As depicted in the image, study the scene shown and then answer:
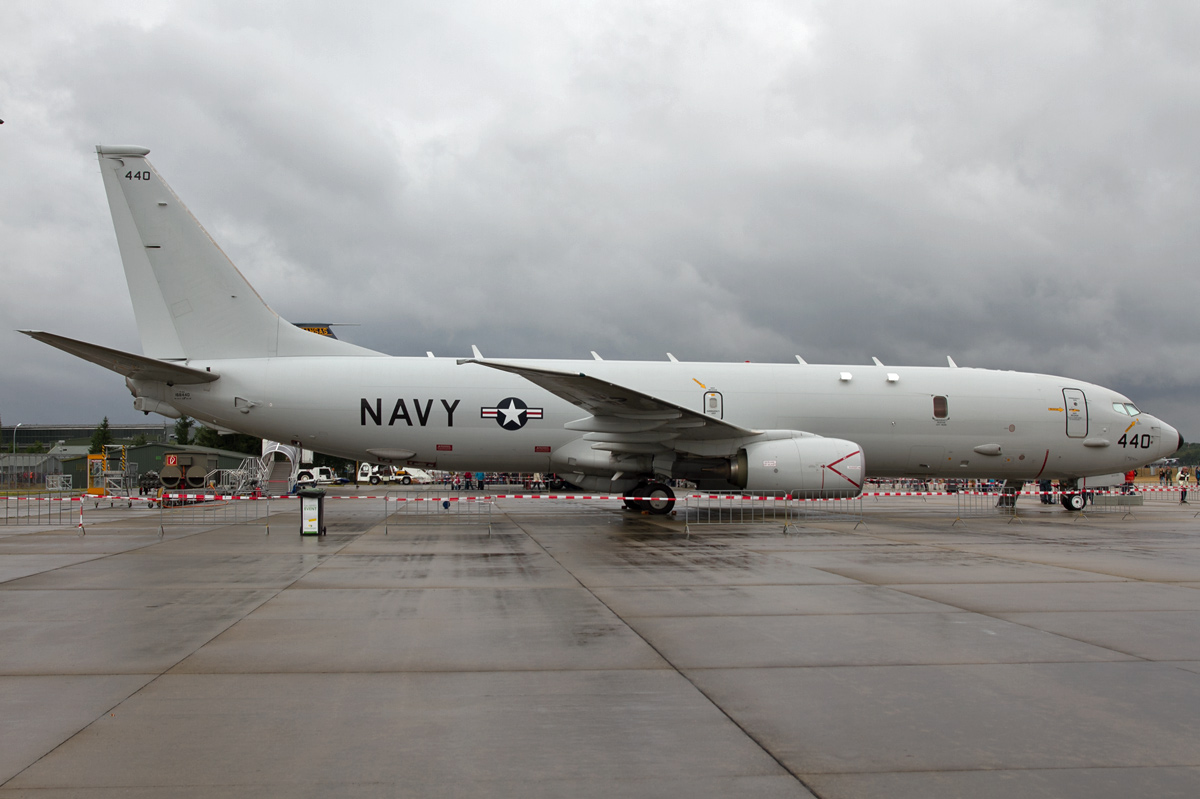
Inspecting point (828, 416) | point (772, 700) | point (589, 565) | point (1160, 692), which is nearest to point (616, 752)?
point (772, 700)

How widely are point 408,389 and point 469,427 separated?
1.53 m

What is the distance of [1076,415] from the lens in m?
18.5

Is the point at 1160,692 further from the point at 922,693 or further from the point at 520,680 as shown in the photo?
the point at 520,680

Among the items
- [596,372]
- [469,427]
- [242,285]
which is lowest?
[469,427]

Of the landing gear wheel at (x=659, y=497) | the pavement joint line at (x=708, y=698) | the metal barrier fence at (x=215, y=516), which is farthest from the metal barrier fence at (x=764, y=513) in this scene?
the metal barrier fence at (x=215, y=516)

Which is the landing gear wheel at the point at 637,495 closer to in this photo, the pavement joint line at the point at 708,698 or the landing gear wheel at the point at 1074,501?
the pavement joint line at the point at 708,698

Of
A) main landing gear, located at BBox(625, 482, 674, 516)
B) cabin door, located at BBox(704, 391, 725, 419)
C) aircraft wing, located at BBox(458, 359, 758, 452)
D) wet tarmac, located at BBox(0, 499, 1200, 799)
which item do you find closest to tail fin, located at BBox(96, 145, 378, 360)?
aircraft wing, located at BBox(458, 359, 758, 452)

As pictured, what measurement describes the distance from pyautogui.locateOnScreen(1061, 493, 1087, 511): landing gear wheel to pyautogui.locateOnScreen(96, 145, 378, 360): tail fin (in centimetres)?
2023

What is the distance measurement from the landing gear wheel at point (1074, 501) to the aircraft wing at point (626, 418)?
10.6m

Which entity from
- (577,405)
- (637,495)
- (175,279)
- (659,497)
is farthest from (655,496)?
(175,279)

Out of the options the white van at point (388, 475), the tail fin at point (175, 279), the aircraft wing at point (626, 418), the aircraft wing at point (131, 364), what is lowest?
the white van at point (388, 475)

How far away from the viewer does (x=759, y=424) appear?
17469 millimetres

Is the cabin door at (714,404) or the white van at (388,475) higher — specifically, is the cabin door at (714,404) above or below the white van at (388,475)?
above

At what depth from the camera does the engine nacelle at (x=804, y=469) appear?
15.4 meters
